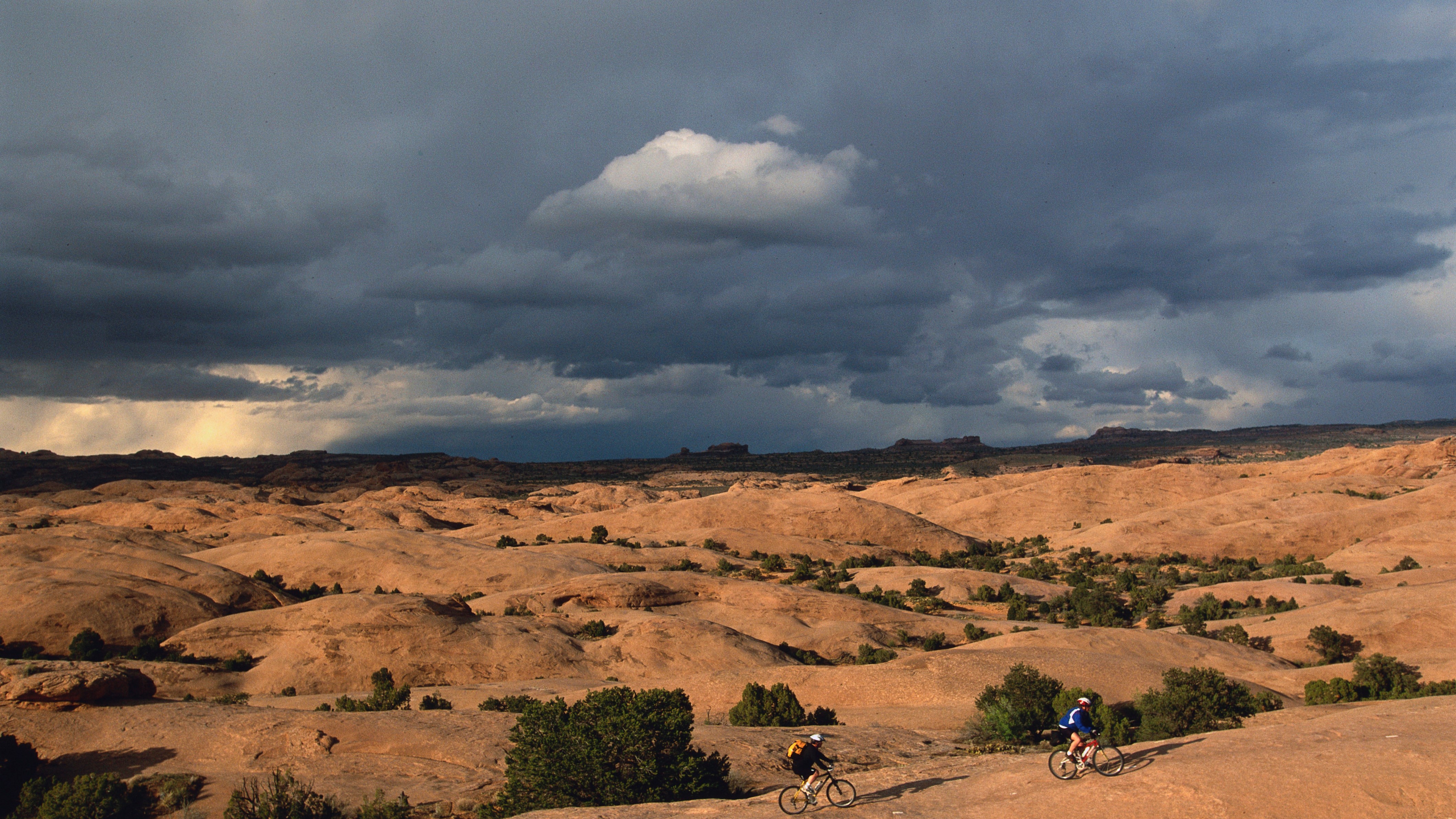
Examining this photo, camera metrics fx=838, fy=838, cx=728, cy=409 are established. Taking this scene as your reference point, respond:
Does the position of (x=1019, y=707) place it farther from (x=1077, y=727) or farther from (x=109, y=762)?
(x=109, y=762)

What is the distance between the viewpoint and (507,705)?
2578 centimetres

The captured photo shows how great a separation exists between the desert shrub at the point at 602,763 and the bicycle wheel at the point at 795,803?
2.58m

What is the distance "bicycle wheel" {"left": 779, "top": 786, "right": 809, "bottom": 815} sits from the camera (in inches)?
567

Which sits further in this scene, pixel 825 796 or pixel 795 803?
pixel 825 796

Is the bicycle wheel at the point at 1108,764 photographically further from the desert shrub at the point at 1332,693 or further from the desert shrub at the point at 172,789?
the desert shrub at the point at 172,789

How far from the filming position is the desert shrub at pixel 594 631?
122 feet

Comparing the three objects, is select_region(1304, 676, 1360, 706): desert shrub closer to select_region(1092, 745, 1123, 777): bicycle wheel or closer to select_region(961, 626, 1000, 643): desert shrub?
select_region(961, 626, 1000, 643): desert shrub

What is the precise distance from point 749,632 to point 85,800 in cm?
2737

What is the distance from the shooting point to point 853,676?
3022cm

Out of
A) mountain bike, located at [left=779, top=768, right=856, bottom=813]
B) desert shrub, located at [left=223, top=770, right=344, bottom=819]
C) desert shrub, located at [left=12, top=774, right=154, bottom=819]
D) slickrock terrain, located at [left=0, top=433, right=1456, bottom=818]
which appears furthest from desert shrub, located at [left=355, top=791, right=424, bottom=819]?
mountain bike, located at [left=779, top=768, right=856, bottom=813]

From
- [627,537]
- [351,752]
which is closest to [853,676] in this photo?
[351,752]

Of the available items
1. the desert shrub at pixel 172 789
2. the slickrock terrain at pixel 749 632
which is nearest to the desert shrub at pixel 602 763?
the slickrock terrain at pixel 749 632

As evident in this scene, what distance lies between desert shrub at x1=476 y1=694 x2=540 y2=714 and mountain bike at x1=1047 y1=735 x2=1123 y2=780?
1443 cm

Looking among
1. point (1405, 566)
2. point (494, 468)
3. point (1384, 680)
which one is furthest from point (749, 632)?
point (494, 468)
